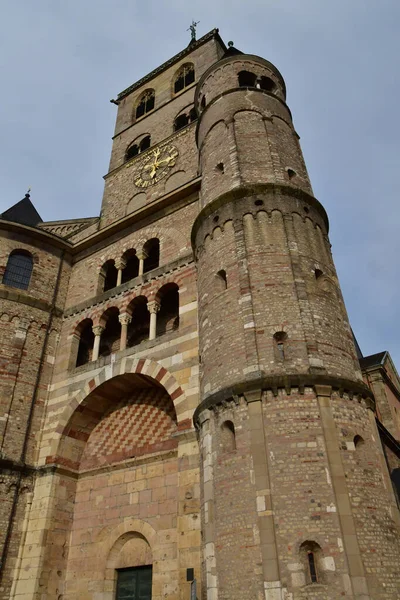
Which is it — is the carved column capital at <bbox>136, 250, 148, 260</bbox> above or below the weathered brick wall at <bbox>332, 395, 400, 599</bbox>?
above

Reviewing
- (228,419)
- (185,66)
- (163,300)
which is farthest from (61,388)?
(185,66)

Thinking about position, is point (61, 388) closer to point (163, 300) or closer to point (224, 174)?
point (163, 300)

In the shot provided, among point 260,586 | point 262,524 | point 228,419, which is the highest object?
point 228,419

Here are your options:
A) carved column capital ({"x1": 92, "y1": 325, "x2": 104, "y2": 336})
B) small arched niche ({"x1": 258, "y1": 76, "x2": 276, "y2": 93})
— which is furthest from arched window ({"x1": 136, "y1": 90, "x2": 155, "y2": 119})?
carved column capital ({"x1": 92, "y1": 325, "x2": 104, "y2": 336})

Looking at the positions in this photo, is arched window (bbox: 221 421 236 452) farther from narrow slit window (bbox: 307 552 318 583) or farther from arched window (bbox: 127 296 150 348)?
arched window (bbox: 127 296 150 348)

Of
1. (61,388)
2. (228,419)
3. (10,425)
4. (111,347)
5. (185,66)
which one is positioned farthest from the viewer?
(185,66)

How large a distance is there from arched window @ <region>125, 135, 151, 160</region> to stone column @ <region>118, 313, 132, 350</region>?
1282cm

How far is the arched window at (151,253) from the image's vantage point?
19.8m

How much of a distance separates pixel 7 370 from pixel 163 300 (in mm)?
6121

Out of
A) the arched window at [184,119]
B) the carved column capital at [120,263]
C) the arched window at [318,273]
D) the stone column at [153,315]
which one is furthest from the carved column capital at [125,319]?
the arched window at [184,119]

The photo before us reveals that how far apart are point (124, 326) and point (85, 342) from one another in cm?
316

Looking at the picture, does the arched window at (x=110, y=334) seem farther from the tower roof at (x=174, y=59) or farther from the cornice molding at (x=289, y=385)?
the tower roof at (x=174, y=59)

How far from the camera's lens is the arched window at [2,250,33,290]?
20406mm

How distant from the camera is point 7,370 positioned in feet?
58.3
